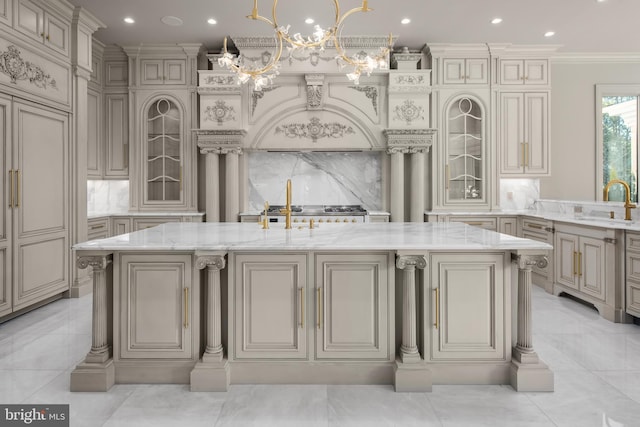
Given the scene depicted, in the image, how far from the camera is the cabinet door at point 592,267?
3.72 meters

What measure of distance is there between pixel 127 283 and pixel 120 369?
1.63 feet

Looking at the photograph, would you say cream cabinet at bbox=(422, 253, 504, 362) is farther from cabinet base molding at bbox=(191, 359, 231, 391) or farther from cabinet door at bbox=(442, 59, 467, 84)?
cabinet door at bbox=(442, 59, 467, 84)

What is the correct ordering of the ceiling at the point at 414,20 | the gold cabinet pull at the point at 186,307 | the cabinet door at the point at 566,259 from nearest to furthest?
the gold cabinet pull at the point at 186,307
the cabinet door at the point at 566,259
the ceiling at the point at 414,20

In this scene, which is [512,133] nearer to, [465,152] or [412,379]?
[465,152]

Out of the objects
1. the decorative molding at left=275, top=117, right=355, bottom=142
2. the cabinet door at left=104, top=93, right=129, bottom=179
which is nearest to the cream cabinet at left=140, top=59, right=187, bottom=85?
the cabinet door at left=104, top=93, right=129, bottom=179

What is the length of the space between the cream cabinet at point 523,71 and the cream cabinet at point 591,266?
6.90 feet

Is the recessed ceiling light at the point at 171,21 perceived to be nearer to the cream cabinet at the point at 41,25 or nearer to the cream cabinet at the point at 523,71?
→ the cream cabinet at the point at 41,25

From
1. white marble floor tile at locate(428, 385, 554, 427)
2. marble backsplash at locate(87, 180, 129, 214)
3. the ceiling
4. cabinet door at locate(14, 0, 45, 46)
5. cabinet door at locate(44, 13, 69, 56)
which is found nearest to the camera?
white marble floor tile at locate(428, 385, 554, 427)

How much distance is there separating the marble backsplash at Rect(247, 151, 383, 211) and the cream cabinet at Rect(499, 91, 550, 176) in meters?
1.70

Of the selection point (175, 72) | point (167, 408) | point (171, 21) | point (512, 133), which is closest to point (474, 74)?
point (512, 133)

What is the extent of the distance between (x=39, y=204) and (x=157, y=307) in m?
A: 2.34

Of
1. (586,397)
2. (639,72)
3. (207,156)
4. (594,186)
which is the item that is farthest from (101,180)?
(639,72)

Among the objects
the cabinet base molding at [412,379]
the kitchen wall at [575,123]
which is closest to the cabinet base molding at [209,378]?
the cabinet base molding at [412,379]

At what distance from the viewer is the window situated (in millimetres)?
5758
